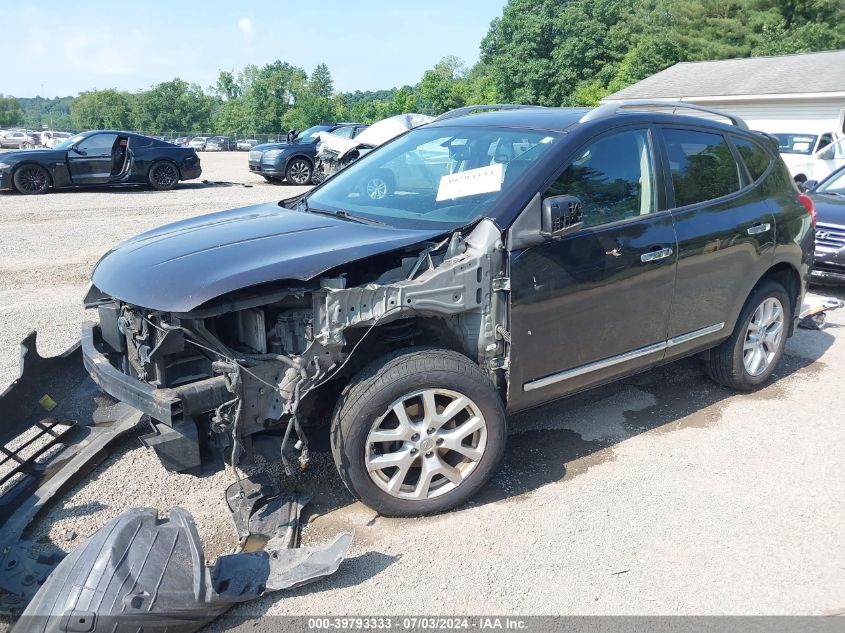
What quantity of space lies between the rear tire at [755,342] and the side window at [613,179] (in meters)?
1.33

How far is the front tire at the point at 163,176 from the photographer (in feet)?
54.2

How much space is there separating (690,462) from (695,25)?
138ft

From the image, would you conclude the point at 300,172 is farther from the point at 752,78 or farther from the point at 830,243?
the point at 752,78

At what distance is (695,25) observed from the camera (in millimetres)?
39438

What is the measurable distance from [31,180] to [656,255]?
15.4 meters

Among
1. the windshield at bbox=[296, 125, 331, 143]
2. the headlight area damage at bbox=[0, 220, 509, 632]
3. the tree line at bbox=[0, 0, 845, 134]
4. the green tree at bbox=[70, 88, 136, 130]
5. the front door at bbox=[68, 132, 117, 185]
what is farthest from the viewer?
the green tree at bbox=[70, 88, 136, 130]

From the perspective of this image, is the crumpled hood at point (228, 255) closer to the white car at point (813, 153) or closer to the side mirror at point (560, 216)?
the side mirror at point (560, 216)

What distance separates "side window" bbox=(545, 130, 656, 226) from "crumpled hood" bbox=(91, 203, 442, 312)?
33.6 inches

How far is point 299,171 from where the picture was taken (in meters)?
18.6

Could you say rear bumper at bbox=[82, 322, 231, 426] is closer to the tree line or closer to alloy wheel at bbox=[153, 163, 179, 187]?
alloy wheel at bbox=[153, 163, 179, 187]

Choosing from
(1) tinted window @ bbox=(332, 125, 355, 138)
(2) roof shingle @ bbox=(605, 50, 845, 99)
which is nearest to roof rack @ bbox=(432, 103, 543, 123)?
(1) tinted window @ bbox=(332, 125, 355, 138)

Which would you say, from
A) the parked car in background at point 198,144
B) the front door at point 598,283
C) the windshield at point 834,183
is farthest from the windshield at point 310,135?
the parked car in background at point 198,144

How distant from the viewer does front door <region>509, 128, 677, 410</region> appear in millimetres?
3412

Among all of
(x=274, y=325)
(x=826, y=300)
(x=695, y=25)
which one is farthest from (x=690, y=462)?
(x=695, y=25)
